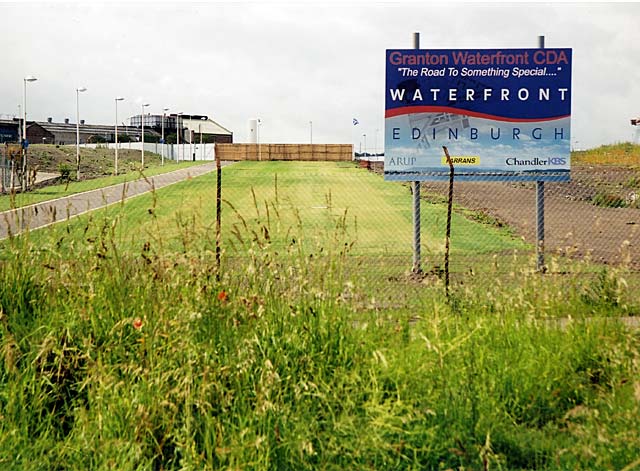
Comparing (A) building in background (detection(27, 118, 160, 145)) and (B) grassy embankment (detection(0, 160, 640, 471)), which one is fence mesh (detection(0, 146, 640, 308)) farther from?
(A) building in background (detection(27, 118, 160, 145))

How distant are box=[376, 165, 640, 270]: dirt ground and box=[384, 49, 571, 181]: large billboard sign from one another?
1718mm

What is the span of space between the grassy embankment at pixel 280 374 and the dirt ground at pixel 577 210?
6.29 m

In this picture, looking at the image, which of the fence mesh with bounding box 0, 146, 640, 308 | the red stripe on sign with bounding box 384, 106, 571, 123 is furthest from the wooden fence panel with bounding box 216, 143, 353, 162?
the red stripe on sign with bounding box 384, 106, 571, 123

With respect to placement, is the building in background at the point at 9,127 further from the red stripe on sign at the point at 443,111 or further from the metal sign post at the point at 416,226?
the metal sign post at the point at 416,226

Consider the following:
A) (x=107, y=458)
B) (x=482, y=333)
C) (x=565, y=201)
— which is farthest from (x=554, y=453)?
(x=565, y=201)

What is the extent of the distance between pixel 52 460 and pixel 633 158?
159 feet

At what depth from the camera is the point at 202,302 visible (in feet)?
22.0

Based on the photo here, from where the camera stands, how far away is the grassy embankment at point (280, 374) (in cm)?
563

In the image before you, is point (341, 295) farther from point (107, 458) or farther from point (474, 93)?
point (474, 93)

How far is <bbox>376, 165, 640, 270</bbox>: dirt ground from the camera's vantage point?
18.6 meters

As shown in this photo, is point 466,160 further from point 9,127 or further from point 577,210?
point 9,127

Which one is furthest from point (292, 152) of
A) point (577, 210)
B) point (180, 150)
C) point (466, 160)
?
point (466, 160)

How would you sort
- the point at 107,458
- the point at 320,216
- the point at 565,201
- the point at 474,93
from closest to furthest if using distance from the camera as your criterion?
the point at 107,458 → the point at 474,93 → the point at 320,216 → the point at 565,201

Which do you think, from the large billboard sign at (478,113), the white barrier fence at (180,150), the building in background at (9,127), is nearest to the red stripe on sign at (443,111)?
the large billboard sign at (478,113)
